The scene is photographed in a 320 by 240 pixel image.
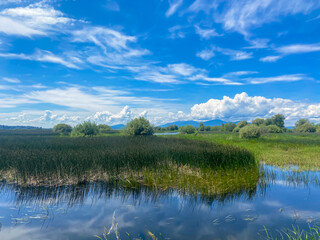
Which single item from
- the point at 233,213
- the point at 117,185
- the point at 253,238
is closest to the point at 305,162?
the point at 233,213

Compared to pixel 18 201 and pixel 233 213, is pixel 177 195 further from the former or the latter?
pixel 18 201

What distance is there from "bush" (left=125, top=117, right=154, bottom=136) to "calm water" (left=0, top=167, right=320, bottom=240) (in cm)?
2038

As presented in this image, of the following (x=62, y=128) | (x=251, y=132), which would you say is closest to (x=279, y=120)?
(x=251, y=132)

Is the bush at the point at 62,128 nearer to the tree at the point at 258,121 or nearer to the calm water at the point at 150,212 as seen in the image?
the calm water at the point at 150,212

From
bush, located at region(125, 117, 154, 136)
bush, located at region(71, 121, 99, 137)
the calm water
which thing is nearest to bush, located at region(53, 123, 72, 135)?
bush, located at region(71, 121, 99, 137)

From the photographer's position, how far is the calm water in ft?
14.4

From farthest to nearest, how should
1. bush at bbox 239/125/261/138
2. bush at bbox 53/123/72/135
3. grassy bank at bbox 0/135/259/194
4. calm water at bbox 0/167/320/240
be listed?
bush at bbox 53/123/72/135
bush at bbox 239/125/261/138
grassy bank at bbox 0/135/259/194
calm water at bbox 0/167/320/240

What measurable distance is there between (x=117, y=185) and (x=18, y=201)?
10.3 ft

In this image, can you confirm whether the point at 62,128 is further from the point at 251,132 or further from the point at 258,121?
the point at 258,121

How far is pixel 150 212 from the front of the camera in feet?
17.3

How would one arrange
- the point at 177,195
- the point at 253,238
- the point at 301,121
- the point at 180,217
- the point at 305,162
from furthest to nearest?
the point at 301,121, the point at 305,162, the point at 177,195, the point at 180,217, the point at 253,238

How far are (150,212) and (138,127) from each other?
22796 millimetres

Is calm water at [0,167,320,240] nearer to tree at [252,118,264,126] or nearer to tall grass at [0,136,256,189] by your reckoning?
tall grass at [0,136,256,189]

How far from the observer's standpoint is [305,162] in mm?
11867
